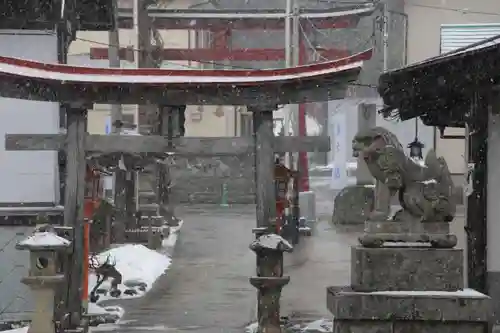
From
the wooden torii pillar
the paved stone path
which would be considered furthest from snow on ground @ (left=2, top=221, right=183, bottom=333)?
the wooden torii pillar

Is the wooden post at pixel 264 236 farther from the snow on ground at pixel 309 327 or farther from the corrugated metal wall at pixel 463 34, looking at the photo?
the corrugated metal wall at pixel 463 34

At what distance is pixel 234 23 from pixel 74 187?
16.4m

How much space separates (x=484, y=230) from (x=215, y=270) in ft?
30.1

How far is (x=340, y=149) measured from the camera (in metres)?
35.0

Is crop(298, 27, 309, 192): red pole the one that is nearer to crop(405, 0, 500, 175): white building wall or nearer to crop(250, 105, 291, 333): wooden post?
crop(405, 0, 500, 175): white building wall

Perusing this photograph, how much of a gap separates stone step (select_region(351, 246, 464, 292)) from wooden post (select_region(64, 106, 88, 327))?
4.50 metres

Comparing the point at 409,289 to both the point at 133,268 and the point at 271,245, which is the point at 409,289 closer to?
the point at 271,245

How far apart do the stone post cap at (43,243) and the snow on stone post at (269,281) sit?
2.68m

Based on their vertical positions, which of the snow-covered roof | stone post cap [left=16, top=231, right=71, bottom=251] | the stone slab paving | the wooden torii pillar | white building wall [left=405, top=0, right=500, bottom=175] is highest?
white building wall [left=405, top=0, right=500, bottom=175]

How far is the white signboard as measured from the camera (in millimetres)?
34681

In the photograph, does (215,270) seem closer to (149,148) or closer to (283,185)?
(283,185)

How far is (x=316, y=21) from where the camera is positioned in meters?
25.9

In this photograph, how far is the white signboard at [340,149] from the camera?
3468 centimetres

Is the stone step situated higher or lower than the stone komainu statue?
lower
